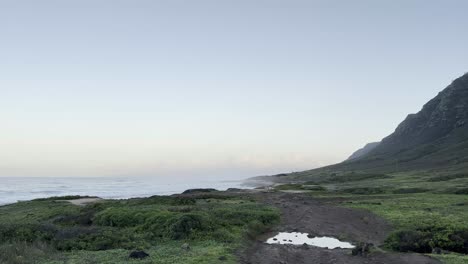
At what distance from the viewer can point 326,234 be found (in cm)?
3444

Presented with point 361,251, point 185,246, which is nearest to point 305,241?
point 361,251

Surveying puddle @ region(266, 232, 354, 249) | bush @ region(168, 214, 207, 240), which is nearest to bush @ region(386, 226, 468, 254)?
puddle @ region(266, 232, 354, 249)

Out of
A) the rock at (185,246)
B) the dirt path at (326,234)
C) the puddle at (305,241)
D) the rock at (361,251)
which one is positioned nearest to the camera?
the dirt path at (326,234)

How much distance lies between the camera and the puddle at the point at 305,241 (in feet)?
98.6

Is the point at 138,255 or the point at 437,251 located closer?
the point at 138,255

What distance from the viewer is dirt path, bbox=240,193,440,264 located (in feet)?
78.0

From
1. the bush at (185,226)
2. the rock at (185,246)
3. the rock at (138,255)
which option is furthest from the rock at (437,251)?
the rock at (138,255)

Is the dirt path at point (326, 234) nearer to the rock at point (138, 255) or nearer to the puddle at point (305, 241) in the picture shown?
the puddle at point (305, 241)

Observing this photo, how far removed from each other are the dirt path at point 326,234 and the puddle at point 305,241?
3.20ft

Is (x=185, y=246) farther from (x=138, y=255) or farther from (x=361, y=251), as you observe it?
(x=361, y=251)

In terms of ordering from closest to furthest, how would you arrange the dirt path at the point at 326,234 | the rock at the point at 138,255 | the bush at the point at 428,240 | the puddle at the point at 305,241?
the rock at the point at 138,255 → the dirt path at the point at 326,234 → the bush at the point at 428,240 → the puddle at the point at 305,241

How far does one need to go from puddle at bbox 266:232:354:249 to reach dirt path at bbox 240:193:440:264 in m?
0.98

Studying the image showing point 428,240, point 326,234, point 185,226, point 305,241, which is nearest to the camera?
point 428,240

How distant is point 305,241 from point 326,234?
395 centimetres
